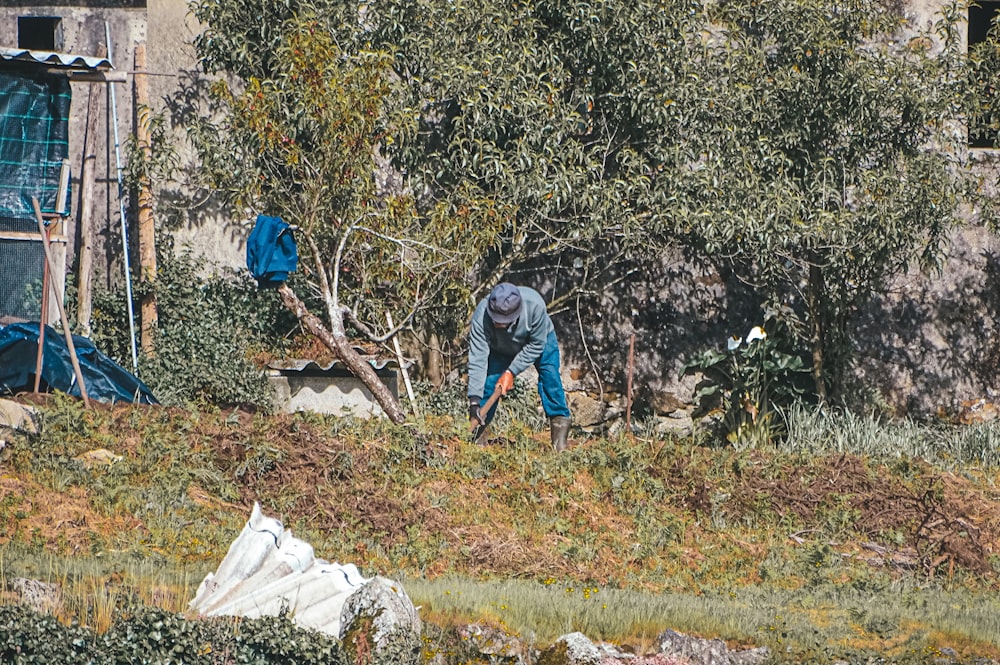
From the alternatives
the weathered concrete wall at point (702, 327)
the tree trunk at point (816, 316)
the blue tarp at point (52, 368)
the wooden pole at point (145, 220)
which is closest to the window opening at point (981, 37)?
the weathered concrete wall at point (702, 327)

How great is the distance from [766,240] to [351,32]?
427 centimetres

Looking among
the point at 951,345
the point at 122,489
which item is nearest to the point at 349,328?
the point at 122,489

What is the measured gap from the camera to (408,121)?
474 inches

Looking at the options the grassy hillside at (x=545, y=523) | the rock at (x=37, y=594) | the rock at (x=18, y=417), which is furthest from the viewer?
the rock at (x=18, y=417)

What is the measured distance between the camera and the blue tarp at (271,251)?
11391mm

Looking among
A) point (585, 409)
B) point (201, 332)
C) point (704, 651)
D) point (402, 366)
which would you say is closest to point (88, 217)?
point (201, 332)

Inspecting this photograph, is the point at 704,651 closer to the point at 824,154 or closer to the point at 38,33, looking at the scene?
the point at 824,154

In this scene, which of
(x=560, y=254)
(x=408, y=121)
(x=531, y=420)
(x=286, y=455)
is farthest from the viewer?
(x=560, y=254)

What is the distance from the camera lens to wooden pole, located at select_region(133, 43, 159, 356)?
1320 cm

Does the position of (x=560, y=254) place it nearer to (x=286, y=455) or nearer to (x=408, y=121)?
(x=408, y=121)

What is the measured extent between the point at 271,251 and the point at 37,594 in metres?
5.31

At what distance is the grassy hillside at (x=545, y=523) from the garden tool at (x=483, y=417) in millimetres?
163

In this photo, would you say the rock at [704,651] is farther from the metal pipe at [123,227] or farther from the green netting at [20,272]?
the green netting at [20,272]

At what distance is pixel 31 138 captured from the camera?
12555 millimetres
